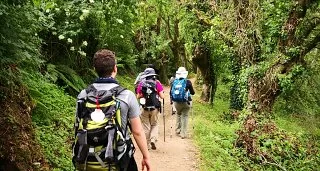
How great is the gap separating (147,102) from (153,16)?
15404 mm

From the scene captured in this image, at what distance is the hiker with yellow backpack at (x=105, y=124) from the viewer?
13.5 feet

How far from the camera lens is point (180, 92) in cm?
1102

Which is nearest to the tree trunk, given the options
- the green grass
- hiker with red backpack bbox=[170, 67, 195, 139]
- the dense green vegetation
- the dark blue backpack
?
the dense green vegetation

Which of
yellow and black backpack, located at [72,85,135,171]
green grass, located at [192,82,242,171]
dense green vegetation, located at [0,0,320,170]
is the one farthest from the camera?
green grass, located at [192,82,242,171]

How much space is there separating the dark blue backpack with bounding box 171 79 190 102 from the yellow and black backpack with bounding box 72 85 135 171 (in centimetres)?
682

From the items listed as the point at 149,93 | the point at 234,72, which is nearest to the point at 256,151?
the point at 149,93

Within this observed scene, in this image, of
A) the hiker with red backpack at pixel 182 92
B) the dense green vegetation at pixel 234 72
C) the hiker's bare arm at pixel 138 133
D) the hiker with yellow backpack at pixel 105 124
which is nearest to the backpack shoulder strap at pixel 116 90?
the hiker with yellow backpack at pixel 105 124

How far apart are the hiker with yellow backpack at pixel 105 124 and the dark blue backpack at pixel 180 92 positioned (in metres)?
6.62

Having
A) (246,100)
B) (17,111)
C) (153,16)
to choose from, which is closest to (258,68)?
(246,100)

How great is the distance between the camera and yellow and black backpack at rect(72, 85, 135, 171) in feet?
13.5

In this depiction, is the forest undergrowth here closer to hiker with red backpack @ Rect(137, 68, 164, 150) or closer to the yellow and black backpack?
hiker with red backpack @ Rect(137, 68, 164, 150)

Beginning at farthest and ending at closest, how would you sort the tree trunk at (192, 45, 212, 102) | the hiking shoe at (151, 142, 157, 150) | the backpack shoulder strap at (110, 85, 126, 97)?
the tree trunk at (192, 45, 212, 102) < the hiking shoe at (151, 142, 157, 150) < the backpack shoulder strap at (110, 85, 126, 97)

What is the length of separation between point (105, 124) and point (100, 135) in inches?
4.6

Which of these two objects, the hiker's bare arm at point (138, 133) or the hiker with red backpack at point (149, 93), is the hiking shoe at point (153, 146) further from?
the hiker's bare arm at point (138, 133)
